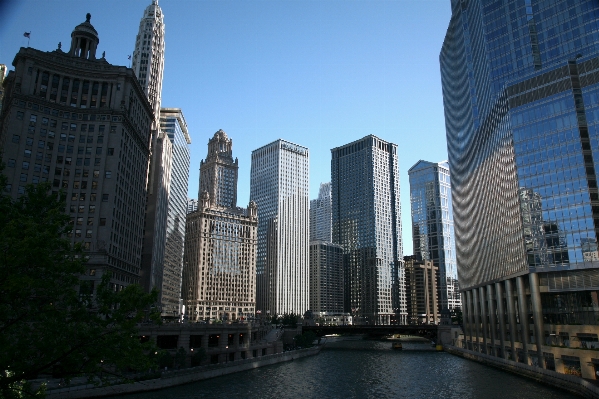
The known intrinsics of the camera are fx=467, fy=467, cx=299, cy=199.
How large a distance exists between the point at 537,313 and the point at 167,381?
2792 inches

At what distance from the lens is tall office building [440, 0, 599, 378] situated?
90500 mm

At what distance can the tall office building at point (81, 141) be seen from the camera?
102 meters

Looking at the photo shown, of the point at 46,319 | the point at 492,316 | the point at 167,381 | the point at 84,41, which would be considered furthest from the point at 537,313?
the point at 84,41

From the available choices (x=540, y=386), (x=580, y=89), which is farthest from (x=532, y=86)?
(x=540, y=386)

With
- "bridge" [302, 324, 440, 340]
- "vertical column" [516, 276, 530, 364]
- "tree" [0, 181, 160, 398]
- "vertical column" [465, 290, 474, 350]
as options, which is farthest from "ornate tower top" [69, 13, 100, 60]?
"vertical column" [465, 290, 474, 350]

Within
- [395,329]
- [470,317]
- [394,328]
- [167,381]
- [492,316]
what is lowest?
[167,381]

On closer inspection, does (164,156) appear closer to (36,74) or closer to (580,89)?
(36,74)

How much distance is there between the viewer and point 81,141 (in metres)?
108

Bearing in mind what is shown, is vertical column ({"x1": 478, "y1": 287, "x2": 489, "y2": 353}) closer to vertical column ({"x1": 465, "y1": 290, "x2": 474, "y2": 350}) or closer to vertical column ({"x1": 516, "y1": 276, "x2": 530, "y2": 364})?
vertical column ({"x1": 465, "y1": 290, "x2": 474, "y2": 350})

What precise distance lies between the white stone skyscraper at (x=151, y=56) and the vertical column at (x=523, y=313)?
409 feet

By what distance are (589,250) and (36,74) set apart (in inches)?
4846

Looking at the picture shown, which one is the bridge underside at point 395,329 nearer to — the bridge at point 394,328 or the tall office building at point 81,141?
the bridge at point 394,328

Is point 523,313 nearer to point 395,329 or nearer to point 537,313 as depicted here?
point 537,313

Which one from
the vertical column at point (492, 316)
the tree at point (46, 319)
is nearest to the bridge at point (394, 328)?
the vertical column at point (492, 316)
